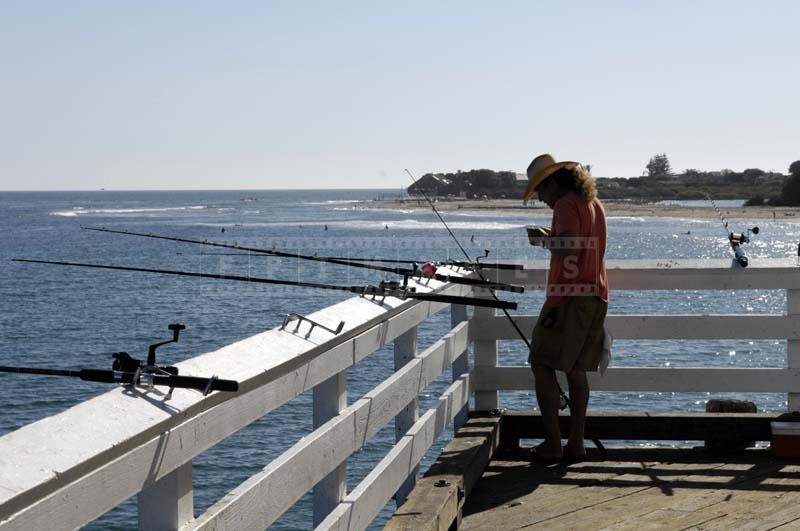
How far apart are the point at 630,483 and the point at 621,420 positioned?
0.72 metres

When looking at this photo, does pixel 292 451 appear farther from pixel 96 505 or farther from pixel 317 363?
pixel 96 505

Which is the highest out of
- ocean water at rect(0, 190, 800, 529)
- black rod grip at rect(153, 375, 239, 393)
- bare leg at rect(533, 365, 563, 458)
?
black rod grip at rect(153, 375, 239, 393)

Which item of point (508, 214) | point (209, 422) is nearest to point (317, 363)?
point (209, 422)

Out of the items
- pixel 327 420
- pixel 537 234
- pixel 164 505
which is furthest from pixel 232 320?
pixel 164 505

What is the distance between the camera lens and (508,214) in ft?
389

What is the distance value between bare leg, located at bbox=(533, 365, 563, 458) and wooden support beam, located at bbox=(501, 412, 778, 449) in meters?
0.38

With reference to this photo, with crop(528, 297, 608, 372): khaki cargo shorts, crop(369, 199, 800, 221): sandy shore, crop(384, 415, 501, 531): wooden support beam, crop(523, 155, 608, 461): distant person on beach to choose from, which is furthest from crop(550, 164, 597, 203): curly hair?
crop(369, 199, 800, 221): sandy shore

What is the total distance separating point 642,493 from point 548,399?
55 cm

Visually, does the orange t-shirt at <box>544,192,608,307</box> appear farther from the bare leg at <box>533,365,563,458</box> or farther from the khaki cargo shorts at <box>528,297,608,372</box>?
the bare leg at <box>533,365,563,458</box>

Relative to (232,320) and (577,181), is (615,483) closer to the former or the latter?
(577,181)

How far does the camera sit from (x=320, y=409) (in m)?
3.03

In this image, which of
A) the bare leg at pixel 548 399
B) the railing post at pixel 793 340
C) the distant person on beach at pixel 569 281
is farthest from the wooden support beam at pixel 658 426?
the distant person on beach at pixel 569 281

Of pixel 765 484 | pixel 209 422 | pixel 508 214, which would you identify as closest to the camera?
pixel 209 422

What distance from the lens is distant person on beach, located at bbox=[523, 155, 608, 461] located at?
4371mm
